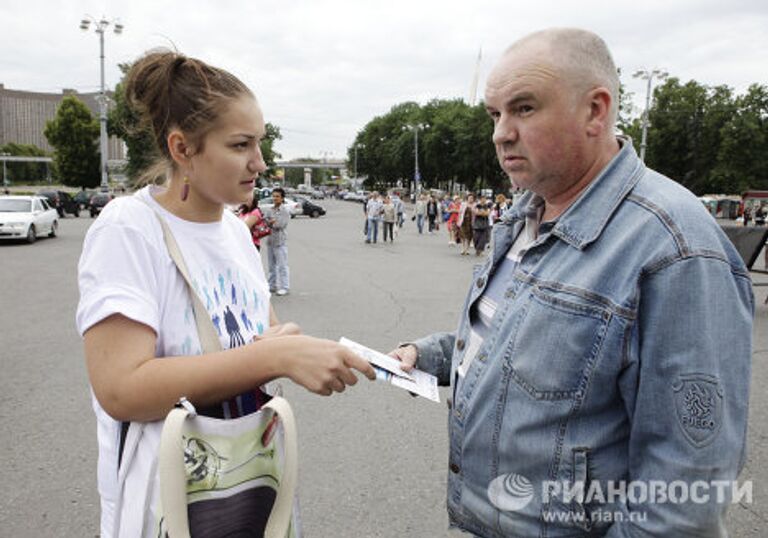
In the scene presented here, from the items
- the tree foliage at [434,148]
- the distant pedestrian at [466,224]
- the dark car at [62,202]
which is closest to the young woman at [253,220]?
the distant pedestrian at [466,224]

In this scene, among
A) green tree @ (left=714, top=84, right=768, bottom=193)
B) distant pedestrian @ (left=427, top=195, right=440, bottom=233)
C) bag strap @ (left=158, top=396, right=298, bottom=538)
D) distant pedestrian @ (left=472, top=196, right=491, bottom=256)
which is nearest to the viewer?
bag strap @ (left=158, top=396, right=298, bottom=538)

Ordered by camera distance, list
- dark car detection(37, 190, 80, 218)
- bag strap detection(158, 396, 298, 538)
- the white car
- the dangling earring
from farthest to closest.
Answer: dark car detection(37, 190, 80, 218) < the white car < the dangling earring < bag strap detection(158, 396, 298, 538)

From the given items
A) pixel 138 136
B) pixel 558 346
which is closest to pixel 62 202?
pixel 138 136

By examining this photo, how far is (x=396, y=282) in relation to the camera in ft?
36.9

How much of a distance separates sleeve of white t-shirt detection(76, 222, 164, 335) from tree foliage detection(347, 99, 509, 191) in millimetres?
42561

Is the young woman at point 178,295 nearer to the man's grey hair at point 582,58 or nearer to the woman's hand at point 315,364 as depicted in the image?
the woman's hand at point 315,364

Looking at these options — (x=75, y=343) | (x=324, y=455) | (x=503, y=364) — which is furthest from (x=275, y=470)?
(x=75, y=343)

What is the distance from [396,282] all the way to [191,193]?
9713mm

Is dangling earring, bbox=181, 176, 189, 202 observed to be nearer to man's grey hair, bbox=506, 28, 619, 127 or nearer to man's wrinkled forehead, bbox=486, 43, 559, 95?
man's wrinkled forehead, bbox=486, 43, 559, 95

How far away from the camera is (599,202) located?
1418 millimetres

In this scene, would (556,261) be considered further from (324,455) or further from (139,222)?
(324,455)

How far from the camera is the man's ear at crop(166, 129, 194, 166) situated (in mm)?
1514

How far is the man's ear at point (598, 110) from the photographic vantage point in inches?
58.4

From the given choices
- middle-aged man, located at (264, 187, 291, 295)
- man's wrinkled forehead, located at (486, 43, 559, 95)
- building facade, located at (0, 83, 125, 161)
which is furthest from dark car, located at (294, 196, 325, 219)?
building facade, located at (0, 83, 125, 161)
